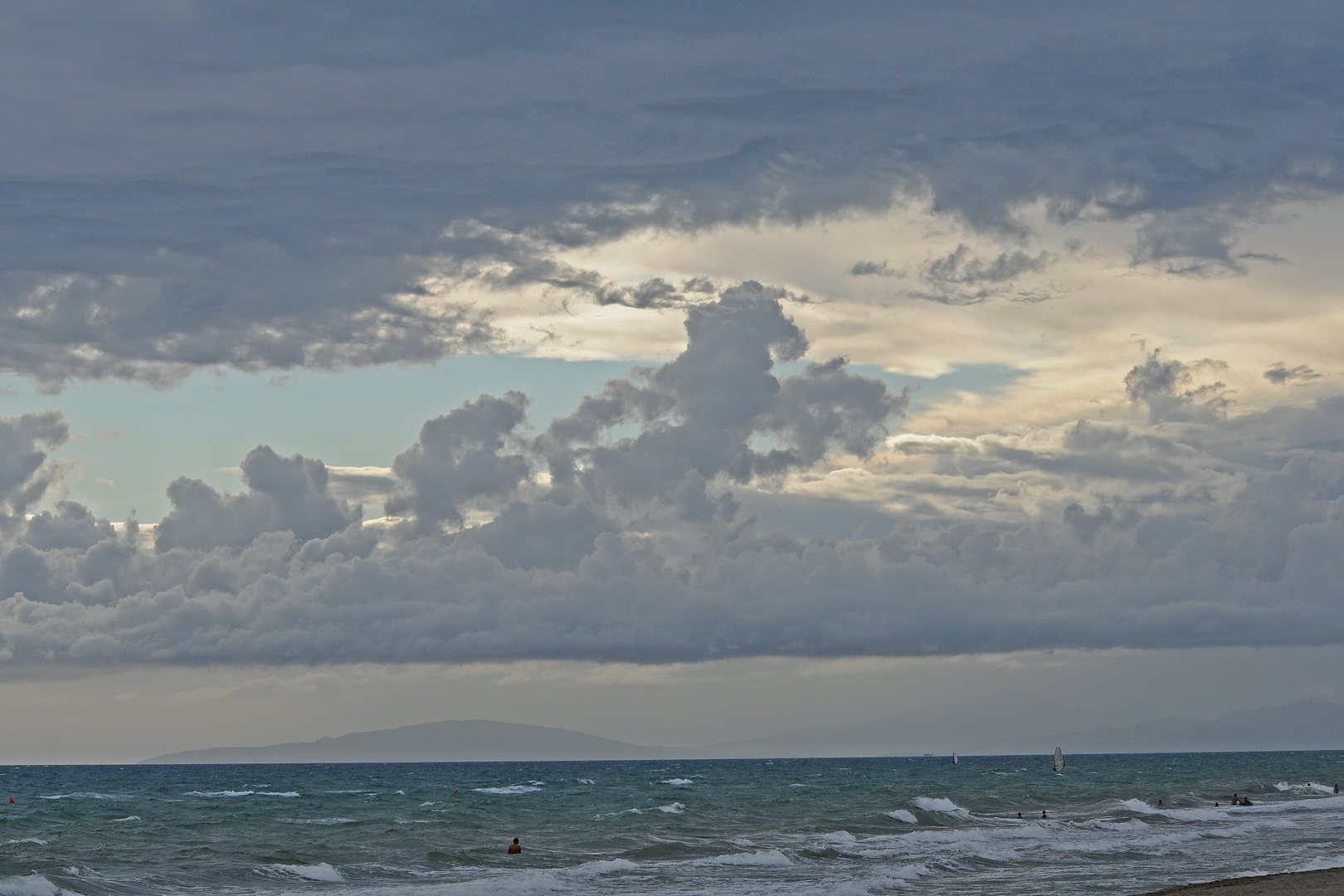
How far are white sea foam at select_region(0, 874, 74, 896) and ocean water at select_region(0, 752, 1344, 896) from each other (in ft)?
0.40

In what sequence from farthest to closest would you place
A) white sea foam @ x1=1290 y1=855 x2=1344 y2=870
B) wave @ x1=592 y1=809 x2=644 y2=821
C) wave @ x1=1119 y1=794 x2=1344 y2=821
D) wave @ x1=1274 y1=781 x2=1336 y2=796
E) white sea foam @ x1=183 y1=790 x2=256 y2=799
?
white sea foam @ x1=183 y1=790 x2=256 y2=799, wave @ x1=1274 y1=781 x2=1336 y2=796, wave @ x1=592 y1=809 x2=644 y2=821, wave @ x1=1119 y1=794 x2=1344 y2=821, white sea foam @ x1=1290 y1=855 x2=1344 y2=870

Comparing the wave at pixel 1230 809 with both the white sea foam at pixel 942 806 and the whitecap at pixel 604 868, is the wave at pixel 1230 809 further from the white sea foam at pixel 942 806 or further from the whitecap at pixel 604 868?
the whitecap at pixel 604 868

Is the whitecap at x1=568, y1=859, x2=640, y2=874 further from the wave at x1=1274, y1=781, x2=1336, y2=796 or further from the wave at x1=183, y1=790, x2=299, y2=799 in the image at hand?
the wave at x1=1274, y1=781, x2=1336, y2=796

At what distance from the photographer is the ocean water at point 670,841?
51.7 meters

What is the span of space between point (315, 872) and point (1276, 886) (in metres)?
37.9

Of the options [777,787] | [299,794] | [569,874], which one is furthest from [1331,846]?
[299,794]

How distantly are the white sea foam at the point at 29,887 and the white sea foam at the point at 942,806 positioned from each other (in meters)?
62.1

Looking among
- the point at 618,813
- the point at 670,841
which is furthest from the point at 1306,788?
the point at 670,841

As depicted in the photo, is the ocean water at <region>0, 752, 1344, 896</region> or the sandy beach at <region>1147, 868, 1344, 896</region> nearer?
the sandy beach at <region>1147, 868, 1344, 896</region>

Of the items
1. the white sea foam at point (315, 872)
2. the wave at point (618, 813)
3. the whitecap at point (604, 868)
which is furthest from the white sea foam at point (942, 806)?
the white sea foam at point (315, 872)

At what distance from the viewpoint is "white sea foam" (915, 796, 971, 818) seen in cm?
9381

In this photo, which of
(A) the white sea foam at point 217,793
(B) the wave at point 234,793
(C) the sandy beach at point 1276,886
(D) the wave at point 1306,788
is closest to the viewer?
→ (C) the sandy beach at point 1276,886

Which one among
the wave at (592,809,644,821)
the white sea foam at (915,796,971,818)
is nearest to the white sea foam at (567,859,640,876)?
the wave at (592,809,644,821)

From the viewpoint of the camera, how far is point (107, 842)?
227ft
